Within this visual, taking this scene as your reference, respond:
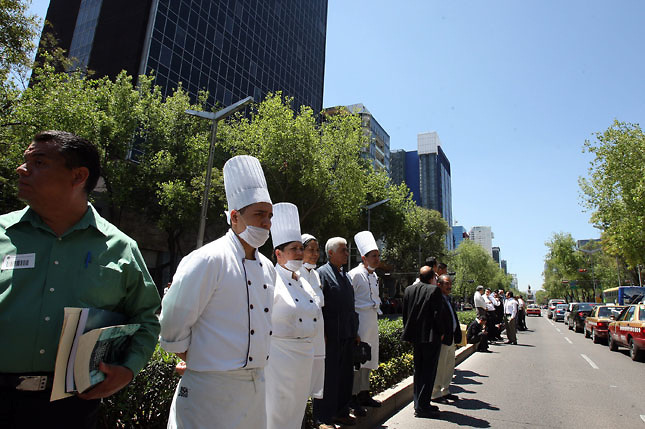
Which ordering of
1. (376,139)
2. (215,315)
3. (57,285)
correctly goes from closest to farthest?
(57,285)
(215,315)
(376,139)

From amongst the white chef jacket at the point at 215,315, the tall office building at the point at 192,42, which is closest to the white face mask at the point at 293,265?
the white chef jacket at the point at 215,315

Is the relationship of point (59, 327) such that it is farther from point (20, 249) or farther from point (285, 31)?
point (285, 31)

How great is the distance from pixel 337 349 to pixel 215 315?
251 cm

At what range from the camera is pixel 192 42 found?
34219mm

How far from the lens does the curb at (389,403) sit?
496 cm

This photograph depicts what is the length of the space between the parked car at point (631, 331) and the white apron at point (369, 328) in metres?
9.89

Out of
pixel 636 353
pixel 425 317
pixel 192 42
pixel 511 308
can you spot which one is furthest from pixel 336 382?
pixel 192 42

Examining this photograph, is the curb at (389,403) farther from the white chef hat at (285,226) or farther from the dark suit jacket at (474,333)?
the dark suit jacket at (474,333)

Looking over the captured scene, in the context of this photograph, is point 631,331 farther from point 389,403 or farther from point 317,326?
point 317,326

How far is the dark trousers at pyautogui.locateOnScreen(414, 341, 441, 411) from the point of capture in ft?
18.1

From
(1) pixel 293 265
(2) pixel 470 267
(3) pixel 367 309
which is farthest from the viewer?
(2) pixel 470 267

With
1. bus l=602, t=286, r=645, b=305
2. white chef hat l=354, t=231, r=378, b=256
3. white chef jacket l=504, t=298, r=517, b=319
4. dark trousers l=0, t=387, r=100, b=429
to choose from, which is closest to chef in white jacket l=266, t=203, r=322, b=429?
dark trousers l=0, t=387, r=100, b=429

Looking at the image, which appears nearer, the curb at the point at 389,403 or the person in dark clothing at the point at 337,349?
the person in dark clothing at the point at 337,349

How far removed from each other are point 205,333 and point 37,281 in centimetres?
89
